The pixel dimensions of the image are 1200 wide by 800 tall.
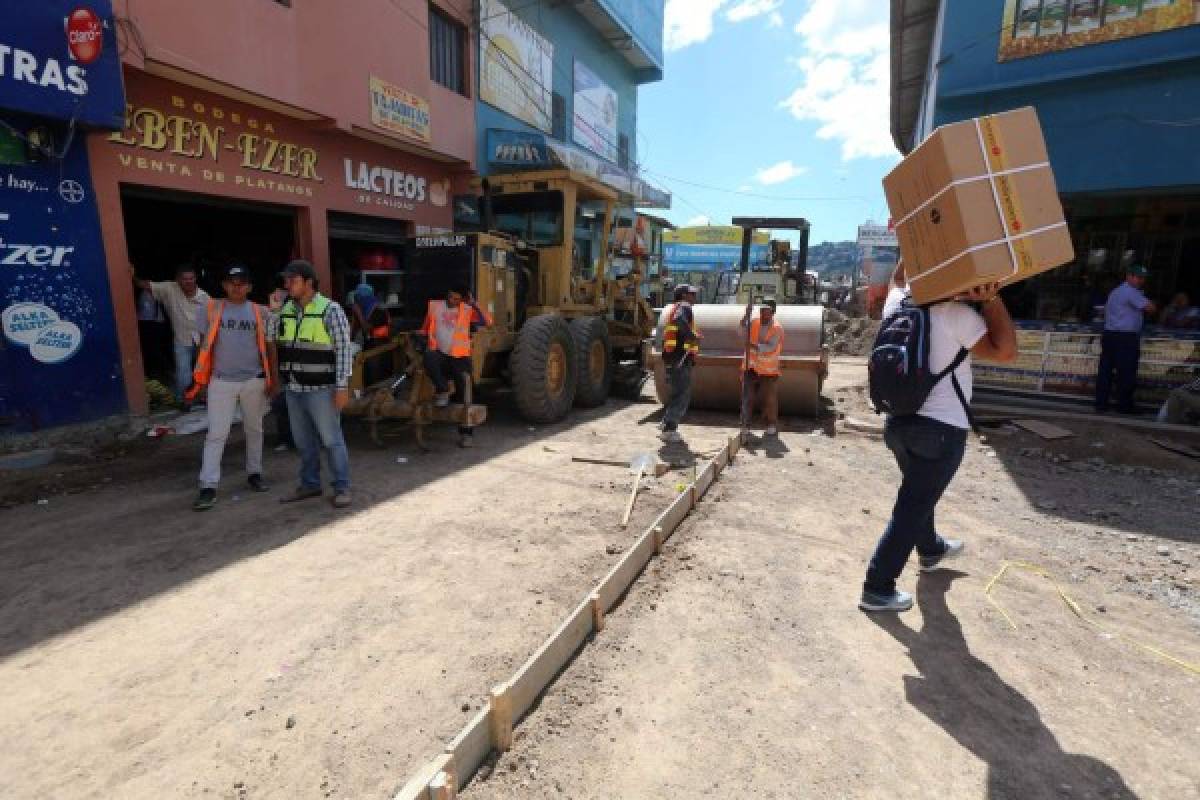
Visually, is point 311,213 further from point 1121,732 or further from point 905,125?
point 905,125

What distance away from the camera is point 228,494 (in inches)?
194

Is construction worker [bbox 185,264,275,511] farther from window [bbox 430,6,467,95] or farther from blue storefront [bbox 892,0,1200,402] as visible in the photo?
blue storefront [bbox 892,0,1200,402]

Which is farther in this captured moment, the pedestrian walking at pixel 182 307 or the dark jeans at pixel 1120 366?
the dark jeans at pixel 1120 366

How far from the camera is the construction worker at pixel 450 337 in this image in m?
6.06

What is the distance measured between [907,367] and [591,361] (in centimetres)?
555

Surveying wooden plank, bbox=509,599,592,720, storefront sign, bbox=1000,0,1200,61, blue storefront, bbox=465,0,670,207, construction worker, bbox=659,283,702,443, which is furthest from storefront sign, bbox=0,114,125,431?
storefront sign, bbox=1000,0,1200,61

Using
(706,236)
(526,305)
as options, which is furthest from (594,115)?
(706,236)

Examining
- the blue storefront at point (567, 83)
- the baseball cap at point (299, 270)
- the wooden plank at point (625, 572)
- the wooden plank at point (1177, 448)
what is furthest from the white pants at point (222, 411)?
the wooden plank at point (1177, 448)

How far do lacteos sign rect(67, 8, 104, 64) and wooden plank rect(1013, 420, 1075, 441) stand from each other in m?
10.2

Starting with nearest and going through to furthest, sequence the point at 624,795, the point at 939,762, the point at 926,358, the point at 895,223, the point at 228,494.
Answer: the point at 624,795 → the point at 939,762 → the point at 926,358 → the point at 895,223 → the point at 228,494

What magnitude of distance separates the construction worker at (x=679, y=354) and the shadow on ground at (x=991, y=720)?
370cm

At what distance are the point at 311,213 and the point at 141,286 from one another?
103 inches

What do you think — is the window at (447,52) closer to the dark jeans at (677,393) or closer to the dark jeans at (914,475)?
the dark jeans at (677,393)

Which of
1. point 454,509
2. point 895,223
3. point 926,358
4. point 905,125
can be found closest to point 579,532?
point 454,509
